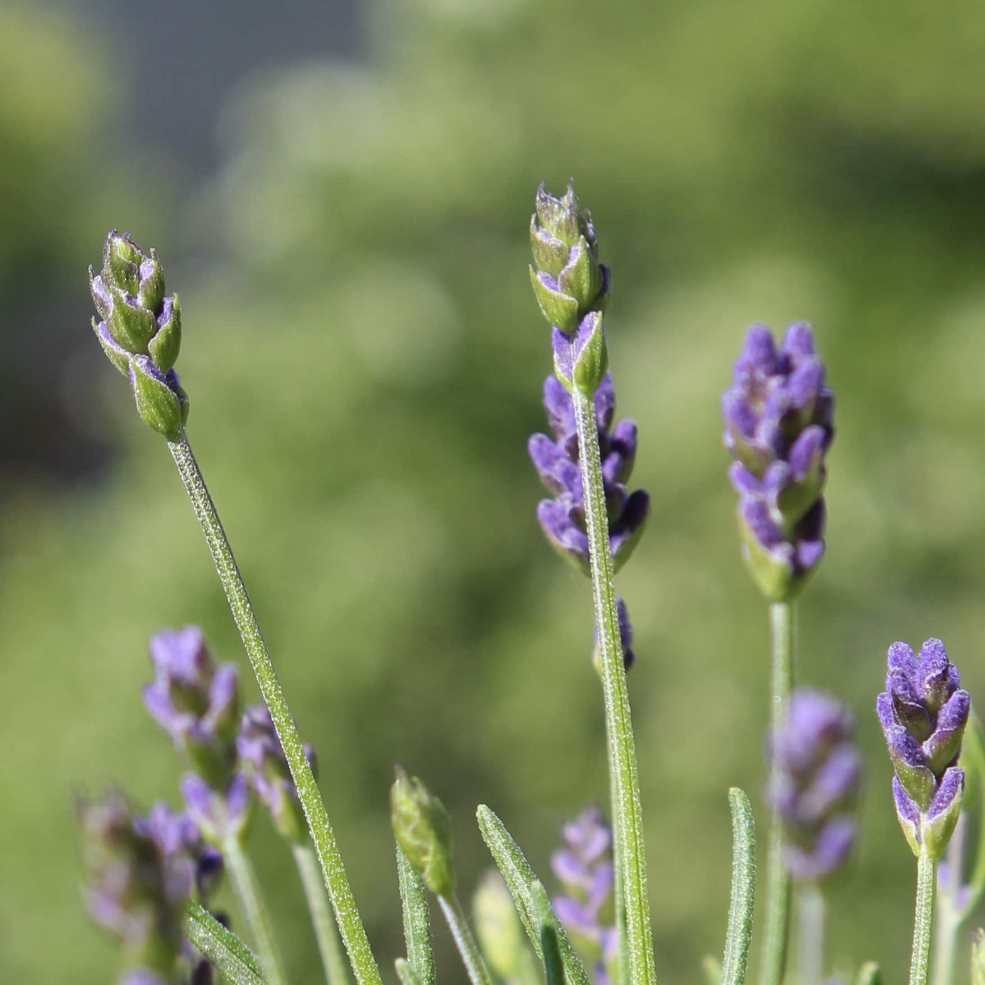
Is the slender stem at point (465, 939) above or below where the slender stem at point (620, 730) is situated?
below

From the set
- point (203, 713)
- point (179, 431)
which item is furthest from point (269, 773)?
point (179, 431)

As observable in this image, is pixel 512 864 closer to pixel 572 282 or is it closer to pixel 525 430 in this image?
pixel 572 282

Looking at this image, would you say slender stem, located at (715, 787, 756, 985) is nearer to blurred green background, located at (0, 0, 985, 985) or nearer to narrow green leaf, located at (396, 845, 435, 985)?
narrow green leaf, located at (396, 845, 435, 985)

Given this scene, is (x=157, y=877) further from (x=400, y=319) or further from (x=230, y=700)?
(x=400, y=319)

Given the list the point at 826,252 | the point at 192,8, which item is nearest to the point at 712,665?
the point at 826,252

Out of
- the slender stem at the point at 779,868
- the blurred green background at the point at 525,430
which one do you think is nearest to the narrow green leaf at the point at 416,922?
the slender stem at the point at 779,868

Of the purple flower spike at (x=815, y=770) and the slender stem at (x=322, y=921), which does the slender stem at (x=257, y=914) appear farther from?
the purple flower spike at (x=815, y=770)
